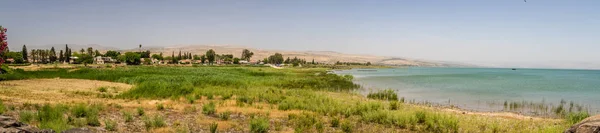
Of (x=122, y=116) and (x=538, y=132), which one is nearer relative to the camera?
(x=538, y=132)

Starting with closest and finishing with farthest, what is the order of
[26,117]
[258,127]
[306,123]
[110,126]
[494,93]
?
1. [110,126]
2. [26,117]
3. [258,127]
4. [306,123]
5. [494,93]

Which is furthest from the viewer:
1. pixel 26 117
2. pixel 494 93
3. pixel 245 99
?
pixel 494 93

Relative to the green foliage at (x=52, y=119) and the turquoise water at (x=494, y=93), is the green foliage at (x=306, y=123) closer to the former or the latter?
the green foliage at (x=52, y=119)

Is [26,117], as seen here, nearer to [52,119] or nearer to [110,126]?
[52,119]

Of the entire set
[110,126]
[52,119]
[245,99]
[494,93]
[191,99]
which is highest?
[52,119]

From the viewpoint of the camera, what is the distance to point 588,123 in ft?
27.6

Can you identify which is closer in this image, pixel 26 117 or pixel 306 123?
pixel 26 117

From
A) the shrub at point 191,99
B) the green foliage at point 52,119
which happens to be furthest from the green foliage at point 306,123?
the shrub at point 191,99

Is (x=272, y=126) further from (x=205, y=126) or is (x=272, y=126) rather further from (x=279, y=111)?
(x=279, y=111)

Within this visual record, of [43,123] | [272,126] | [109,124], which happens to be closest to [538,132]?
[272,126]

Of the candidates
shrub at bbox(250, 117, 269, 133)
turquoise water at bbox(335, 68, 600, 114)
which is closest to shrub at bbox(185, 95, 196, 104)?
shrub at bbox(250, 117, 269, 133)

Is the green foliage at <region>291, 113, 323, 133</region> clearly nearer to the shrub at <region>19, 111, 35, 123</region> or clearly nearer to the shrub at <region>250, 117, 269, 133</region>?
the shrub at <region>250, 117, 269, 133</region>

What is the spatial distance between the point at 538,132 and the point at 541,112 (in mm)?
12205

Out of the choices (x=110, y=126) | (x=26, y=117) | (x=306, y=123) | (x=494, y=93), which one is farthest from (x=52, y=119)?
(x=494, y=93)
